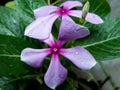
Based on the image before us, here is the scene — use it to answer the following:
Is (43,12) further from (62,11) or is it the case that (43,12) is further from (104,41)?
(104,41)

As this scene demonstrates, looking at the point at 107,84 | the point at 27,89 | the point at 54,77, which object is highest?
the point at 54,77

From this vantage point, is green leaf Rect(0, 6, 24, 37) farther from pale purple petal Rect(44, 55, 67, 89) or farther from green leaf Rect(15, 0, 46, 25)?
pale purple petal Rect(44, 55, 67, 89)

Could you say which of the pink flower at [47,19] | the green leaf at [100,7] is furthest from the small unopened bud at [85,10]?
the green leaf at [100,7]

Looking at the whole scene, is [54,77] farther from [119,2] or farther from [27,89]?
[119,2]

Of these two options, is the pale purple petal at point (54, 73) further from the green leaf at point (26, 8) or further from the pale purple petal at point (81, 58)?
the green leaf at point (26, 8)

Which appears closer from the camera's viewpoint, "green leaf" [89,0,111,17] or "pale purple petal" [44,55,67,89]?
"pale purple petal" [44,55,67,89]

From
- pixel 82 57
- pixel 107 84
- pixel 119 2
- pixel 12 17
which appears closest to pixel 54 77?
pixel 82 57

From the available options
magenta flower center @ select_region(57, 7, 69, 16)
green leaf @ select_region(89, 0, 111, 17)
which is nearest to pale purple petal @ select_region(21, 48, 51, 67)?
magenta flower center @ select_region(57, 7, 69, 16)
